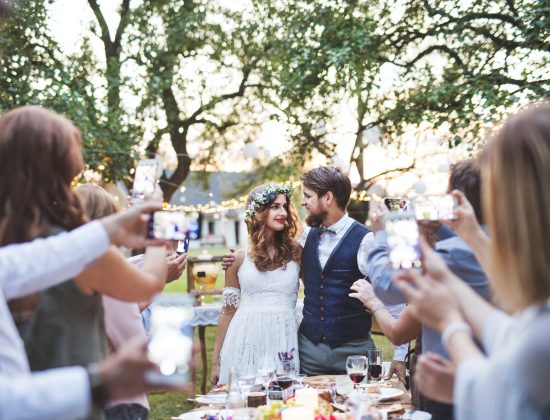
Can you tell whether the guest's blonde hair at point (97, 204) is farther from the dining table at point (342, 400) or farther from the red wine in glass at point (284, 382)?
the red wine in glass at point (284, 382)

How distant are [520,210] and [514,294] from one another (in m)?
0.16

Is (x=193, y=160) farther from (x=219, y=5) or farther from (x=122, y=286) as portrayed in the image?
(x=122, y=286)

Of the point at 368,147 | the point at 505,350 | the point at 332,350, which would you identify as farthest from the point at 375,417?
the point at 368,147

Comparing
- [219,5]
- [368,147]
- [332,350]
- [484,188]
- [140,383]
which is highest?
[219,5]

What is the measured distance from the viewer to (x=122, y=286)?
1617 mm

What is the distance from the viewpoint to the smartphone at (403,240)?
164cm

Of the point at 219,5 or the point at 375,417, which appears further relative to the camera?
the point at 219,5

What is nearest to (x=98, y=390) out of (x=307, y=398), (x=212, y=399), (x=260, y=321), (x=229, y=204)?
(x=307, y=398)

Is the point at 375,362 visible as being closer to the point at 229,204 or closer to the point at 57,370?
the point at 57,370

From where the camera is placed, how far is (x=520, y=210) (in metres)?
1.24

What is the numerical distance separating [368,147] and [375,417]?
10017 mm

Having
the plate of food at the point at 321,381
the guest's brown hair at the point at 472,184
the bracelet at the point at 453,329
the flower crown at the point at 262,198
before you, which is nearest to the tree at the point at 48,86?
the flower crown at the point at 262,198

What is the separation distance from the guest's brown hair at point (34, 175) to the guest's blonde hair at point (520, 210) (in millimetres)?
1032

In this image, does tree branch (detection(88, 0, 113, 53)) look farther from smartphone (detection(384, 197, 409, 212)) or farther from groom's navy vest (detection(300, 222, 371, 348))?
smartphone (detection(384, 197, 409, 212))
